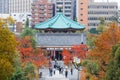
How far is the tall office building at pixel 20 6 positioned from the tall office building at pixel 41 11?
4048 cm

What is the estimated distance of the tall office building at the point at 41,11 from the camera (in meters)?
85.6

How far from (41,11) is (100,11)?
36.6 feet

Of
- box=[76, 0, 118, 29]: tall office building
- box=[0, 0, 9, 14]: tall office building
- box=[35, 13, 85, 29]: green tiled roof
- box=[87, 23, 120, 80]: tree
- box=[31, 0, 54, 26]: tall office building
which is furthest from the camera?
box=[0, 0, 9, 14]: tall office building

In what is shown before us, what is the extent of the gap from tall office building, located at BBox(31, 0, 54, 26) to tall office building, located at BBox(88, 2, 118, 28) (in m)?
8.04

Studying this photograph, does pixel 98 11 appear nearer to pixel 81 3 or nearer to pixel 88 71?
pixel 81 3

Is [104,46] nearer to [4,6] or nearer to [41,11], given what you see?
[41,11]

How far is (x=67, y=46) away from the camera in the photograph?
55.6 m

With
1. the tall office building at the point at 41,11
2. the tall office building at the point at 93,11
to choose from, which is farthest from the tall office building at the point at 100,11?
the tall office building at the point at 41,11

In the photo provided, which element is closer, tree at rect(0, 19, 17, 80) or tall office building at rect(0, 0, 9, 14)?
tree at rect(0, 19, 17, 80)

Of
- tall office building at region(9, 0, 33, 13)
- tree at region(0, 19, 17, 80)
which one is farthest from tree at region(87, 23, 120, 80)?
tall office building at region(9, 0, 33, 13)

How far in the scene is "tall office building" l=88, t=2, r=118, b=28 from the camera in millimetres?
83438

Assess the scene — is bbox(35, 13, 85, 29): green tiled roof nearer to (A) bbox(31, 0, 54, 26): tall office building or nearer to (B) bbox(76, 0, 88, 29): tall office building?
(B) bbox(76, 0, 88, 29): tall office building

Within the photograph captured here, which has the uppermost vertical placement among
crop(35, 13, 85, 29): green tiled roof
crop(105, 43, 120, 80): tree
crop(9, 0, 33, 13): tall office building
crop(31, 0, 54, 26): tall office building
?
crop(9, 0, 33, 13): tall office building

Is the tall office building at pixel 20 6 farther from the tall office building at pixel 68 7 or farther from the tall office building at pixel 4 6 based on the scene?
the tall office building at pixel 68 7
